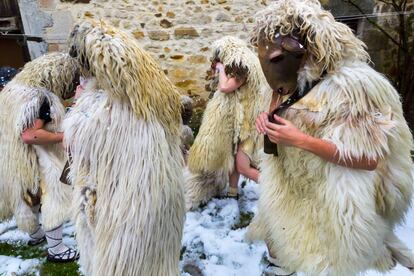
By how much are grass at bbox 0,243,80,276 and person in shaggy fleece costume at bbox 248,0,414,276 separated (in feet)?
5.91

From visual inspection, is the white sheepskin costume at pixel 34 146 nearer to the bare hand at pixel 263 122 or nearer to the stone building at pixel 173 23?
the bare hand at pixel 263 122

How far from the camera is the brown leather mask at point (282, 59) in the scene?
150cm

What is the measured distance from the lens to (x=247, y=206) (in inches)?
136

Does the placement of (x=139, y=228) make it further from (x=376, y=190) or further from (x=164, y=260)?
(x=376, y=190)

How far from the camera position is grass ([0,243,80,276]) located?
8.92 feet

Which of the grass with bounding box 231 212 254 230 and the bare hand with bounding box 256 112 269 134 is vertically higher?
the bare hand with bounding box 256 112 269 134

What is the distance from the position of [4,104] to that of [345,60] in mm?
2085

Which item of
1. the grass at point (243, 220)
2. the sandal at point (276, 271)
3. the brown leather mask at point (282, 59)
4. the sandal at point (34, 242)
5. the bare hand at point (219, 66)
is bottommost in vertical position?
the grass at point (243, 220)

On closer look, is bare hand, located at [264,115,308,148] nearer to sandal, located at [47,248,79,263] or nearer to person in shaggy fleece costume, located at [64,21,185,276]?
person in shaggy fleece costume, located at [64,21,185,276]

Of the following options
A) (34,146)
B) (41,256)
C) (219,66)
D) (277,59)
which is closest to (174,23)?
(219,66)

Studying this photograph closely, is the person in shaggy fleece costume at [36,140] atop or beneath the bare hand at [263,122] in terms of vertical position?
beneath

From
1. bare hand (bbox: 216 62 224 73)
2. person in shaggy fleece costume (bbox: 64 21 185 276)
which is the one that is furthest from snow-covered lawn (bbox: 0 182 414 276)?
bare hand (bbox: 216 62 224 73)

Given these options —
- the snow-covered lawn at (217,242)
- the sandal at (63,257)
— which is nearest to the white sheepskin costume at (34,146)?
the sandal at (63,257)

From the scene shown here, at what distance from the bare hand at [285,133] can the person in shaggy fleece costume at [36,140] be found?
1373 mm
